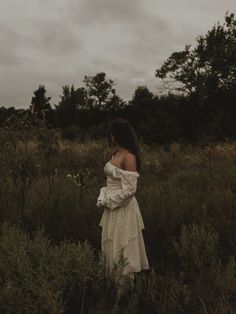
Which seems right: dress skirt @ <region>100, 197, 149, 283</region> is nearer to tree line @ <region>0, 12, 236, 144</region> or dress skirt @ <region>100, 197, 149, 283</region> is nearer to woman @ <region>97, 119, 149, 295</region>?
woman @ <region>97, 119, 149, 295</region>

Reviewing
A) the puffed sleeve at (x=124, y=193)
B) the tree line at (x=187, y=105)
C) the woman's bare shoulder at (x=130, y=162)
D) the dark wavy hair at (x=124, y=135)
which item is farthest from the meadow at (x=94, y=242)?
the tree line at (x=187, y=105)

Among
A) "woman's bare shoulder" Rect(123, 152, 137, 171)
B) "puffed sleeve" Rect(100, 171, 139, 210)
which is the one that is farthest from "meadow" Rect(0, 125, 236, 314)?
"woman's bare shoulder" Rect(123, 152, 137, 171)

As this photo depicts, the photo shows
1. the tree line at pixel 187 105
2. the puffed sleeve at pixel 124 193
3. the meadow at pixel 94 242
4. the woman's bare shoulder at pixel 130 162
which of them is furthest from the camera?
the tree line at pixel 187 105

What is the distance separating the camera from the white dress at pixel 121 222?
4.31 meters

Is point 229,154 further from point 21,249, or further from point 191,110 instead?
point 191,110

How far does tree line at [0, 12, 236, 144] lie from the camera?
2845 cm

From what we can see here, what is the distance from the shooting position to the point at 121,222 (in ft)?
14.3

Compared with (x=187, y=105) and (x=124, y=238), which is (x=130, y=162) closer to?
(x=124, y=238)

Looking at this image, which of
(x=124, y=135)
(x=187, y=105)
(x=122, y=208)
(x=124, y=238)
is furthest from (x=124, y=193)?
(x=187, y=105)

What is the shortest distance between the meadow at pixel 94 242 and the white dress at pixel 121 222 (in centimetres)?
21

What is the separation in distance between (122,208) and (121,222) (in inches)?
5.2

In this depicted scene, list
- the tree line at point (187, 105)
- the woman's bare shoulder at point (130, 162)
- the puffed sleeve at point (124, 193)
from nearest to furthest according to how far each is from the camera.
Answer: the puffed sleeve at point (124, 193), the woman's bare shoulder at point (130, 162), the tree line at point (187, 105)

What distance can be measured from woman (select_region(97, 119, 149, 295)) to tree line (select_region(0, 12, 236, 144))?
61.2ft

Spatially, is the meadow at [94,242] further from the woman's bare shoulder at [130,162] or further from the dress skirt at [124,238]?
the woman's bare shoulder at [130,162]
